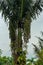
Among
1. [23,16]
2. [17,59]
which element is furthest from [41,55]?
[23,16]

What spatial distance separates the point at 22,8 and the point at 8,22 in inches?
62.6

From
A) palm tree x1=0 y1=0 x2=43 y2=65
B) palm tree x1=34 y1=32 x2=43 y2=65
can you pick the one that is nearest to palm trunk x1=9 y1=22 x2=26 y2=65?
palm tree x1=0 y1=0 x2=43 y2=65

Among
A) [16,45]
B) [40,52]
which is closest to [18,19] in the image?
[16,45]

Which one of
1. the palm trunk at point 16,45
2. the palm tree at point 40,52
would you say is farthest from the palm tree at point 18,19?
the palm tree at point 40,52

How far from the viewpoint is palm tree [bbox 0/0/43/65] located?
19.8 metres

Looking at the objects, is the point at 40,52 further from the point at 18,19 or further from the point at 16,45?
the point at 18,19

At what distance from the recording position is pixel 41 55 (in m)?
18.7

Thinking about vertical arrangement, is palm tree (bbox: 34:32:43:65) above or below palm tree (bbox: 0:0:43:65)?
below

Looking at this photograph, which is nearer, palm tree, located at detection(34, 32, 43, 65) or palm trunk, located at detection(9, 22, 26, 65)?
palm tree, located at detection(34, 32, 43, 65)

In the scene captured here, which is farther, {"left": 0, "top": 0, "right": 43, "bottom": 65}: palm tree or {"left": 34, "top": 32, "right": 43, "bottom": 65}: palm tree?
{"left": 0, "top": 0, "right": 43, "bottom": 65}: palm tree

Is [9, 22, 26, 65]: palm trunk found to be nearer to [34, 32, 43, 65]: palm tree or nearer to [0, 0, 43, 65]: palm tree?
[0, 0, 43, 65]: palm tree

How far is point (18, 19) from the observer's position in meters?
20.0

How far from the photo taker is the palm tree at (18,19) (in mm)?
19828

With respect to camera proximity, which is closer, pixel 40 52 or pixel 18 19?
pixel 40 52
